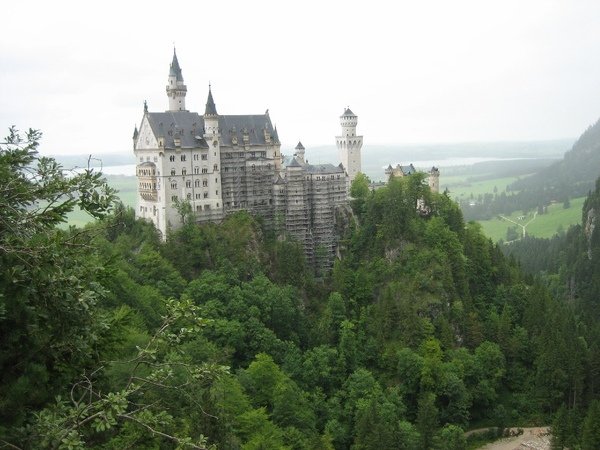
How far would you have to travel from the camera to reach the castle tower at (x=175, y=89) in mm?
74500

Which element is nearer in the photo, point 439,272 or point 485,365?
point 485,365

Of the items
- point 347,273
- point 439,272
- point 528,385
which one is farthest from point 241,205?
point 528,385

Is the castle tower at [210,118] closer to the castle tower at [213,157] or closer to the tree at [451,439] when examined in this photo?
the castle tower at [213,157]

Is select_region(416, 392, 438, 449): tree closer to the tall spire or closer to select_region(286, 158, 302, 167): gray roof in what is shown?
select_region(286, 158, 302, 167): gray roof

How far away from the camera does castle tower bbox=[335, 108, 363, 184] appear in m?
86.4

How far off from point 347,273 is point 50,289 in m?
60.5

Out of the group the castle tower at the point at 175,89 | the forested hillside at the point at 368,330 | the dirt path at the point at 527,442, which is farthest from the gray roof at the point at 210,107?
the dirt path at the point at 527,442

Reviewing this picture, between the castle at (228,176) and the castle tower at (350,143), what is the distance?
8839mm

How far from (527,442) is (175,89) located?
Result: 2090 inches

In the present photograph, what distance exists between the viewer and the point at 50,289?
12.6 m

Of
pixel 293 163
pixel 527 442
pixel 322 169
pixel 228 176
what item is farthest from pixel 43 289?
pixel 322 169

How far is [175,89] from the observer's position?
74.8m

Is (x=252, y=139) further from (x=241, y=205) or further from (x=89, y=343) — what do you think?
(x=89, y=343)

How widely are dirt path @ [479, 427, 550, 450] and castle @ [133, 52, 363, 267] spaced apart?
28.3 metres
